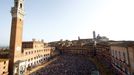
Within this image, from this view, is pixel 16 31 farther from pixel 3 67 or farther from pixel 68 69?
pixel 68 69

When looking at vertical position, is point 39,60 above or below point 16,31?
below

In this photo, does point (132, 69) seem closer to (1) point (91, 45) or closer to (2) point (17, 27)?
(2) point (17, 27)

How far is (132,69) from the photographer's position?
24.0 m

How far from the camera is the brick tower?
125 ft

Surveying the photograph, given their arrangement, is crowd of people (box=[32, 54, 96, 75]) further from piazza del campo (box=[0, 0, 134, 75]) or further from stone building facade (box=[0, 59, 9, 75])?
stone building facade (box=[0, 59, 9, 75])

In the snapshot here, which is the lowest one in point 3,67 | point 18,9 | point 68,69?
point 68,69

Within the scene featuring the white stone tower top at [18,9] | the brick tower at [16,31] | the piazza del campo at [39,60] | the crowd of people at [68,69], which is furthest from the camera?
the white stone tower top at [18,9]

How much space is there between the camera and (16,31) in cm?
4006

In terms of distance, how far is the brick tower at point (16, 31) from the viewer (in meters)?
38.2

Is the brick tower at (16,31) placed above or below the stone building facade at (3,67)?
above

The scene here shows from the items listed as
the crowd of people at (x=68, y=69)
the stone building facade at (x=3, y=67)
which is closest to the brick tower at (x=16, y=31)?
the stone building facade at (x=3, y=67)

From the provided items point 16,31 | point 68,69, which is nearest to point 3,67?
point 16,31

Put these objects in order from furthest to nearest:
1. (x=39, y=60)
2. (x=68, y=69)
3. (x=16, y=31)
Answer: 1. (x=39, y=60)
2. (x=68, y=69)
3. (x=16, y=31)

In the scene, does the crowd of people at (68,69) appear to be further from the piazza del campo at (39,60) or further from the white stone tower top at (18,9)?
A: the white stone tower top at (18,9)
